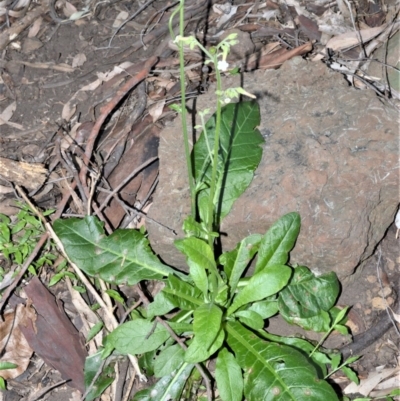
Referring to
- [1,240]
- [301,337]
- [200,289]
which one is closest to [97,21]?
[1,240]

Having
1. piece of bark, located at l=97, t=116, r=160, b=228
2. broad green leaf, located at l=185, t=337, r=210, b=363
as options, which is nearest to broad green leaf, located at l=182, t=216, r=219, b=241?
broad green leaf, located at l=185, t=337, r=210, b=363

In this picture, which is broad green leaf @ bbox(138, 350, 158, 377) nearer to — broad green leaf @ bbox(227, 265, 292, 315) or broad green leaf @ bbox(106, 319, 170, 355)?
broad green leaf @ bbox(106, 319, 170, 355)

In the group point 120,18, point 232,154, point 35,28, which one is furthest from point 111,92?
point 232,154

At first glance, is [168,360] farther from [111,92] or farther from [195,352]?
[111,92]

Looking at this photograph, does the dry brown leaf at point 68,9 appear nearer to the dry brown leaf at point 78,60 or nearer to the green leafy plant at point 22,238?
the dry brown leaf at point 78,60

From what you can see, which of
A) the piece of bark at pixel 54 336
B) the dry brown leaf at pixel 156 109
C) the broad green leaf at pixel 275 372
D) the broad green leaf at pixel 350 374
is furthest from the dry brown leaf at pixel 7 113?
the broad green leaf at pixel 350 374

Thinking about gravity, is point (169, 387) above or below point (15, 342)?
below

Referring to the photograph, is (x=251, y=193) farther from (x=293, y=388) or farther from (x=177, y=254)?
(x=293, y=388)
